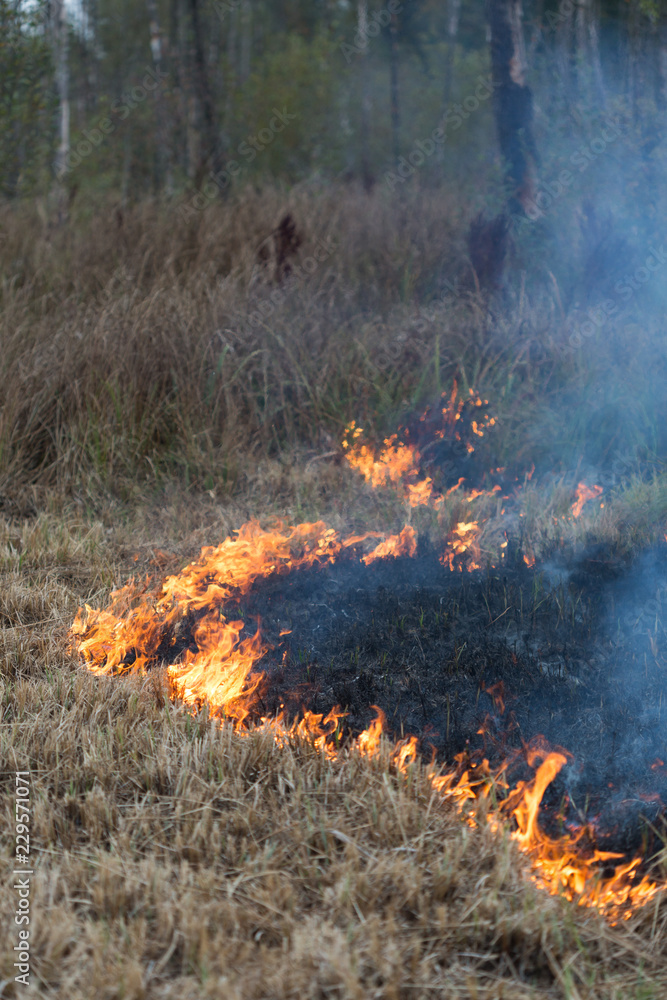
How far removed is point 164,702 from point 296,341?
10.2 feet

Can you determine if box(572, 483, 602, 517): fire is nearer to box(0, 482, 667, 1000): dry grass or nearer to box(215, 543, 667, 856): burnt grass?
box(215, 543, 667, 856): burnt grass

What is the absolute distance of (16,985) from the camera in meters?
1.69

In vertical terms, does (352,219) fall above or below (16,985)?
above

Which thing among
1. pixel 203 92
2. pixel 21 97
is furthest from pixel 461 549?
pixel 203 92

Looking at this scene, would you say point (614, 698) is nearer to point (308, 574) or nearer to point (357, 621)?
point (357, 621)

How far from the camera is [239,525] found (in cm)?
415

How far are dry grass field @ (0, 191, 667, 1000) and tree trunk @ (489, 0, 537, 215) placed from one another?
2.75 feet

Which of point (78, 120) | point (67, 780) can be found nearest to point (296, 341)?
point (67, 780)

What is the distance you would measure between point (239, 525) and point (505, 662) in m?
1.85

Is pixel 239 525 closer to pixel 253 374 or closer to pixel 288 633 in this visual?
pixel 288 633

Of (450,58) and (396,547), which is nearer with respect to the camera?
(396,547)

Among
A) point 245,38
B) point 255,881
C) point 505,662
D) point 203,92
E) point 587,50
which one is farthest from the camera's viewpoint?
point 245,38

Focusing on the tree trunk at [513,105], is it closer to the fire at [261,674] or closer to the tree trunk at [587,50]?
the tree trunk at [587,50]

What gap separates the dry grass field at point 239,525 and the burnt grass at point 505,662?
0.59ft
